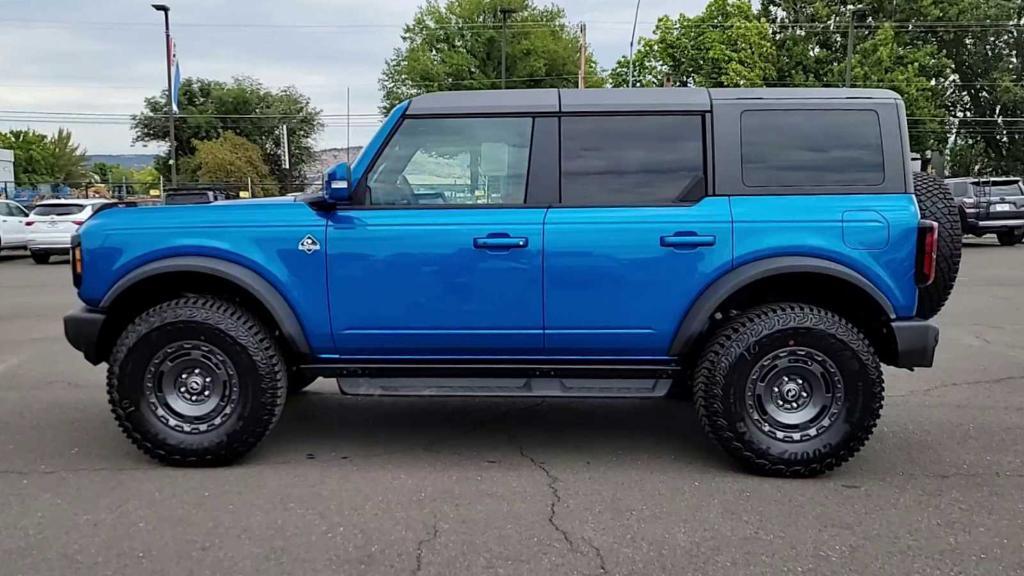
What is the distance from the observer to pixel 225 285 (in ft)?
15.3

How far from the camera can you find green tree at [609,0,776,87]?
40.2 metres

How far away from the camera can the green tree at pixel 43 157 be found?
93.6m

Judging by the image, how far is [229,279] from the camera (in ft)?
14.7

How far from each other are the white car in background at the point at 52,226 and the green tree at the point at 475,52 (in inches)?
1668

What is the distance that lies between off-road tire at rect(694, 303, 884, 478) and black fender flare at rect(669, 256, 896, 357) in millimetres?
186

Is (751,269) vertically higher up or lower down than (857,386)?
higher up

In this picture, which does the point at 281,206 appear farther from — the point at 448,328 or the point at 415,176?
the point at 448,328

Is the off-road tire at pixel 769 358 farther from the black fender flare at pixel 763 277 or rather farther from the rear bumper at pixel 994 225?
the rear bumper at pixel 994 225

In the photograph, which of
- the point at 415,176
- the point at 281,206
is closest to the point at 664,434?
the point at 415,176

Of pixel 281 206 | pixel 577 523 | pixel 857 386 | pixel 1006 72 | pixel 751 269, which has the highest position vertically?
pixel 1006 72

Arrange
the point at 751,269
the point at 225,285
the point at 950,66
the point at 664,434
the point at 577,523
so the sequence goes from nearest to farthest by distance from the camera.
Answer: the point at 577,523 < the point at 751,269 < the point at 225,285 < the point at 664,434 < the point at 950,66

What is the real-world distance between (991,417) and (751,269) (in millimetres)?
2567

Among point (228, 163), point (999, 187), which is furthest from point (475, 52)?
point (999, 187)

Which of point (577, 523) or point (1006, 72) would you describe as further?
point (1006, 72)
